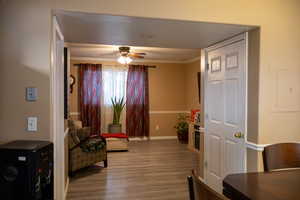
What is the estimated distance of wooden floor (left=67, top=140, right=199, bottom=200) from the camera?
3232 mm

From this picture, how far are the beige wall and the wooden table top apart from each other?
0.92 meters

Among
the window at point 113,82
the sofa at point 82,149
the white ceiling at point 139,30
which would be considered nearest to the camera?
the white ceiling at point 139,30

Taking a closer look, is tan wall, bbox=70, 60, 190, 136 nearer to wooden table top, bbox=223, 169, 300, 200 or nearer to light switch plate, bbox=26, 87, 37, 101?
light switch plate, bbox=26, 87, 37, 101

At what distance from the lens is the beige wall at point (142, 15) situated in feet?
6.23

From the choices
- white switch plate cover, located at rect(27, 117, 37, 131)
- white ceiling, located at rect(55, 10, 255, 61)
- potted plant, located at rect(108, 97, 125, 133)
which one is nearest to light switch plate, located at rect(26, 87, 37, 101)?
white switch plate cover, located at rect(27, 117, 37, 131)

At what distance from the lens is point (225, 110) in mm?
3049

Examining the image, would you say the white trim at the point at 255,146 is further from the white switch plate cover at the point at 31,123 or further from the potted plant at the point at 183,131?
the potted plant at the point at 183,131

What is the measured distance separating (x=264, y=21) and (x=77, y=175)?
361 cm

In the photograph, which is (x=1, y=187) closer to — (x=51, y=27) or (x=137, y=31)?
(x=51, y=27)

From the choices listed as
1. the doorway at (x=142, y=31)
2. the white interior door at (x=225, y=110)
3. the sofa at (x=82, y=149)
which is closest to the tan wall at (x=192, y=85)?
the white interior door at (x=225, y=110)

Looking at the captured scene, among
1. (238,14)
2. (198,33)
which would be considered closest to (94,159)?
(198,33)

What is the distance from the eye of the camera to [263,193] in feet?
4.34

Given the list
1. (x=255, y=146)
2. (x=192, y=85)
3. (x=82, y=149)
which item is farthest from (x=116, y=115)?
(x=255, y=146)

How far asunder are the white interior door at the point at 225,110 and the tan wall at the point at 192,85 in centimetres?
305
